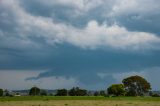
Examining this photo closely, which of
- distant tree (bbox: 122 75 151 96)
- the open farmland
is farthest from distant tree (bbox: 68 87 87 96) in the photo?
the open farmland

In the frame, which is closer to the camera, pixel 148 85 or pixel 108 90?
pixel 108 90

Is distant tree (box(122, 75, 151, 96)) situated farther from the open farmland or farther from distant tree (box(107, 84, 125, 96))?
the open farmland

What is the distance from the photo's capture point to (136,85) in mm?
190250

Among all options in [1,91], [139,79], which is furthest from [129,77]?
[1,91]

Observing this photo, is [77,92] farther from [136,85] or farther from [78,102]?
[78,102]

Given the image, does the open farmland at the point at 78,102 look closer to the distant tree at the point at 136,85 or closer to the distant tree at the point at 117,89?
the distant tree at the point at 117,89

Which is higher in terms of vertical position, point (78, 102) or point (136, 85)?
point (136, 85)

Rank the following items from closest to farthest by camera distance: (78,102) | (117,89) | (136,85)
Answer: (78,102) → (117,89) → (136,85)

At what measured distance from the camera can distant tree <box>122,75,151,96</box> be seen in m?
189

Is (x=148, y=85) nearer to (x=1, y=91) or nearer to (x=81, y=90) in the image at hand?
(x=81, y=90)

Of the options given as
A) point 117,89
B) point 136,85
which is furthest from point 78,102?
point 136,85

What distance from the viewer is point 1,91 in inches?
7648

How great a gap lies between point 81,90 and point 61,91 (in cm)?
1060

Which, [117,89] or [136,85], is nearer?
[117,89]
